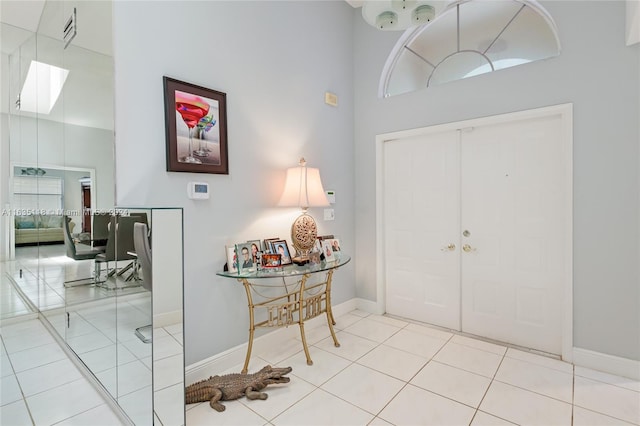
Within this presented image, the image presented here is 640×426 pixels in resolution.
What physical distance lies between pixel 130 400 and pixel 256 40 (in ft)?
8.85

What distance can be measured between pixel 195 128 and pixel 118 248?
0.94 m

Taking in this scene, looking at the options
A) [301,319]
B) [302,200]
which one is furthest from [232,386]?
[302,200]

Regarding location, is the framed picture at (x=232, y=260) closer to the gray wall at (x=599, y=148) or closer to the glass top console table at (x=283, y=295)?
the glass top console table at (x=283, y=295)

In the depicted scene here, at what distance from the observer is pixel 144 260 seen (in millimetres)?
1550

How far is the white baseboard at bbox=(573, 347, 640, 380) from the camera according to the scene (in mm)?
2184

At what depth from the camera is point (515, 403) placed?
1.93m

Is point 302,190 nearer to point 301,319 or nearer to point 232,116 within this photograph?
point 232,116

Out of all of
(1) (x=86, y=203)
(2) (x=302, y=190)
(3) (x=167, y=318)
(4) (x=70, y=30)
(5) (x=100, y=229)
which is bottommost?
Answer: (3) (x=167, y=318)

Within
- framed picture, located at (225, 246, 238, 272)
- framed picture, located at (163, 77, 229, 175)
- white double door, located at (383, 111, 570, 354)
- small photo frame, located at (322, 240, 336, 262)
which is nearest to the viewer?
framed picture, located at (163, 77, 229, 175)

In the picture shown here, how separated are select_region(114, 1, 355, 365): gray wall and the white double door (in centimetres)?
73

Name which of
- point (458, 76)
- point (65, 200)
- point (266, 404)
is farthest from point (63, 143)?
point (458, 76)

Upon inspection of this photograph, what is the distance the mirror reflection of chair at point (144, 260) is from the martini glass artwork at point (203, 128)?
0.74 meters

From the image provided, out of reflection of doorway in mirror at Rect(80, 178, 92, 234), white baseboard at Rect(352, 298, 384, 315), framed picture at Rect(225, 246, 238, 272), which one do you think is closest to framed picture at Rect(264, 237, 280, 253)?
framed picture at Rect(225, 246, 238, 272)

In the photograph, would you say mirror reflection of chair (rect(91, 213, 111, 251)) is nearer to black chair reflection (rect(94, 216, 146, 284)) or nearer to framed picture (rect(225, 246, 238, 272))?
black chair reflection (rect(94, 216, 146, 284))
